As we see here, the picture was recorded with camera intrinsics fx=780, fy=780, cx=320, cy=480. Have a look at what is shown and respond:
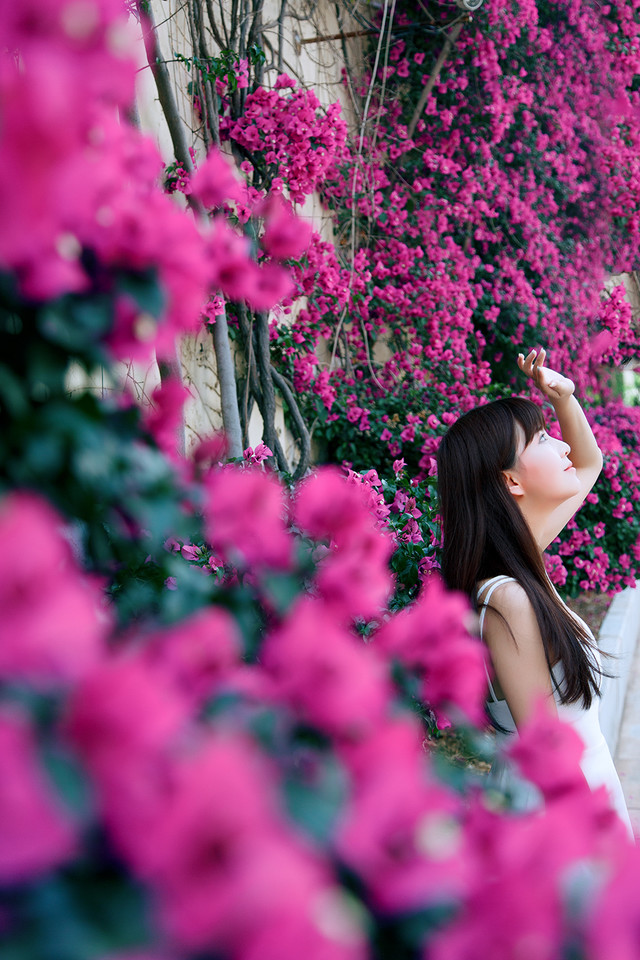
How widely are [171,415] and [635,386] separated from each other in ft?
32.3

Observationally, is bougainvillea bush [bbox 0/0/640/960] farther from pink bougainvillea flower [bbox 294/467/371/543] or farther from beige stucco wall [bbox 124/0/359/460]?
beige stucco wall [bbox 124/0/359/460]

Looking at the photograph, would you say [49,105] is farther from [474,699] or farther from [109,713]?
[474,699]

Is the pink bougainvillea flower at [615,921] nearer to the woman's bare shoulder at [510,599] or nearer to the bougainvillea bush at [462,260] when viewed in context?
the woman's bare shoulder at [510,599]

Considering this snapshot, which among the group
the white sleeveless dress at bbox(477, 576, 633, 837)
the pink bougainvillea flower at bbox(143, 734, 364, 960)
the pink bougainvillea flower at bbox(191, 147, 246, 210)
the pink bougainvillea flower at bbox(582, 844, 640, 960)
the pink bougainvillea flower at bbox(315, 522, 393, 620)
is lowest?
the white sleeveless dress at bbox(477, 576, 633, 837)

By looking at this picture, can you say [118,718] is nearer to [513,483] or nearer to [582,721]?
[513,483]

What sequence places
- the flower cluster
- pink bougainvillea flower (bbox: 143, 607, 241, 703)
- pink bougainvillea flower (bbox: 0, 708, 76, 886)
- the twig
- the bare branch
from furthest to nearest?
the twig < the bare branch < the flower cluster < pink bougainvillea flower (bbox: 143, 607, 241, 703) < pink bougainvillea flower (bbox: 0, 708, 76, 886)

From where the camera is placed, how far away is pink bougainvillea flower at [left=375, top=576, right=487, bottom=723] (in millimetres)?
491

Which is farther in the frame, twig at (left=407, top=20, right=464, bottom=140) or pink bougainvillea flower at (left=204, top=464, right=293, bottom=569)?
twig at (left=407, top=20, right=464, bottom=140)

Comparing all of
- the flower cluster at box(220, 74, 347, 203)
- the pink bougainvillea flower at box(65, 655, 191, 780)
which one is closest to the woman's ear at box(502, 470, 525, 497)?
the pink bougainvillea flower at box(65, 655, 191, 780)

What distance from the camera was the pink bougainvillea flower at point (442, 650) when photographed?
1.61 feet

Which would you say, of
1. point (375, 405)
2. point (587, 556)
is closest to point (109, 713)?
point (375, 405)

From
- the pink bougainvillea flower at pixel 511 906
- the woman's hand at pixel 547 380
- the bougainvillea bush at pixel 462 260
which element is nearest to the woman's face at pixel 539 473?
the woman's hand at pixel 547 380

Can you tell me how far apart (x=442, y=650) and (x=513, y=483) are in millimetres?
1286

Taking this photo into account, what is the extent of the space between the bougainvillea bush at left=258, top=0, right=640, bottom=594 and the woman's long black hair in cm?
176
